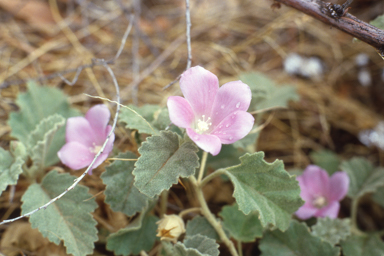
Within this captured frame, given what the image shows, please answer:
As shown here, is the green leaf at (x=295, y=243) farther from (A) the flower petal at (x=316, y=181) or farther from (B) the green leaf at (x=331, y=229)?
(A) the flower petal at (x=316, y=181)

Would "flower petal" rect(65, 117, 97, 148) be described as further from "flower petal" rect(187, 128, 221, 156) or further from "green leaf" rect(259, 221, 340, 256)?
"green leaf" rect(259, 221, 340, 256)


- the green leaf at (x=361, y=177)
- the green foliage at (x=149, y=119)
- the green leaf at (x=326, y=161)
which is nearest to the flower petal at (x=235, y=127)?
the green foliage at (x=149, y=119)

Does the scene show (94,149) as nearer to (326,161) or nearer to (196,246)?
(196,246)

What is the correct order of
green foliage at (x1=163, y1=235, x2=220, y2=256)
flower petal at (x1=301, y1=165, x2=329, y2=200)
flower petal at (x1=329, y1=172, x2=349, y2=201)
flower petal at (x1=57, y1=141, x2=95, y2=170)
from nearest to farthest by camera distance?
green foliage at (x1=163, y1=235, x2=220, y2=256)
flower petal at (x1=57, y1=141, x2=95, y2=170)
flower petal at (x1=329, y1=172, x2=349, y2=201)
flower petal at (x1=301, y1=165, x2=329, y2=200)

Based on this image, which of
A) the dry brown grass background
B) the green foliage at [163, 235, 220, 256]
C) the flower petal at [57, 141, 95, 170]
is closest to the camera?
the green foliage at [163, 235, 220, 256]

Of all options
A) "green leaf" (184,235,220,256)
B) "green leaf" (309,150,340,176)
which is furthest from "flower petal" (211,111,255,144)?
"green leaf" (309,150,340,176)

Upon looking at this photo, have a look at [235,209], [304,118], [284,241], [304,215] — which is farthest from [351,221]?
[304,118]
